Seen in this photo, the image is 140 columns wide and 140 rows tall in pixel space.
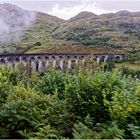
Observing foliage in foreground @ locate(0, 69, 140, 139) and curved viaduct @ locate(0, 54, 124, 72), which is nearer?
foliage in foreground @ locate(0, 69, 140, 139)

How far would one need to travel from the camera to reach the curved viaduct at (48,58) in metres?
117

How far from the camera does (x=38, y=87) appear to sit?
2830 centimetres

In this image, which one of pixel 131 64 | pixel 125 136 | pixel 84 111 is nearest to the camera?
pixel 125 136

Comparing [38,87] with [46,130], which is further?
[38,87]

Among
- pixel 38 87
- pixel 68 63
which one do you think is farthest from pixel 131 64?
pixel 38 87

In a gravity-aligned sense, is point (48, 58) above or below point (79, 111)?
below

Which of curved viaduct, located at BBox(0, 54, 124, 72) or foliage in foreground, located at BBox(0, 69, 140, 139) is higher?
foliage in foreground, located at BBox(0, 69, 140, 139)

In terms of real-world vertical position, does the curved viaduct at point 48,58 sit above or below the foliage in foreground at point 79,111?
below

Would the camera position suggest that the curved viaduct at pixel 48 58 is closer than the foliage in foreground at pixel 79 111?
No

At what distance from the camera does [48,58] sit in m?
123

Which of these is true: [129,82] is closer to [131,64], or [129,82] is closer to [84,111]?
[84,111]

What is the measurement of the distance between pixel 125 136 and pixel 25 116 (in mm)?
5249

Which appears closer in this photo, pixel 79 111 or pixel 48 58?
pixel 79 111

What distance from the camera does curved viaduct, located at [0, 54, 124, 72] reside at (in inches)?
4589
